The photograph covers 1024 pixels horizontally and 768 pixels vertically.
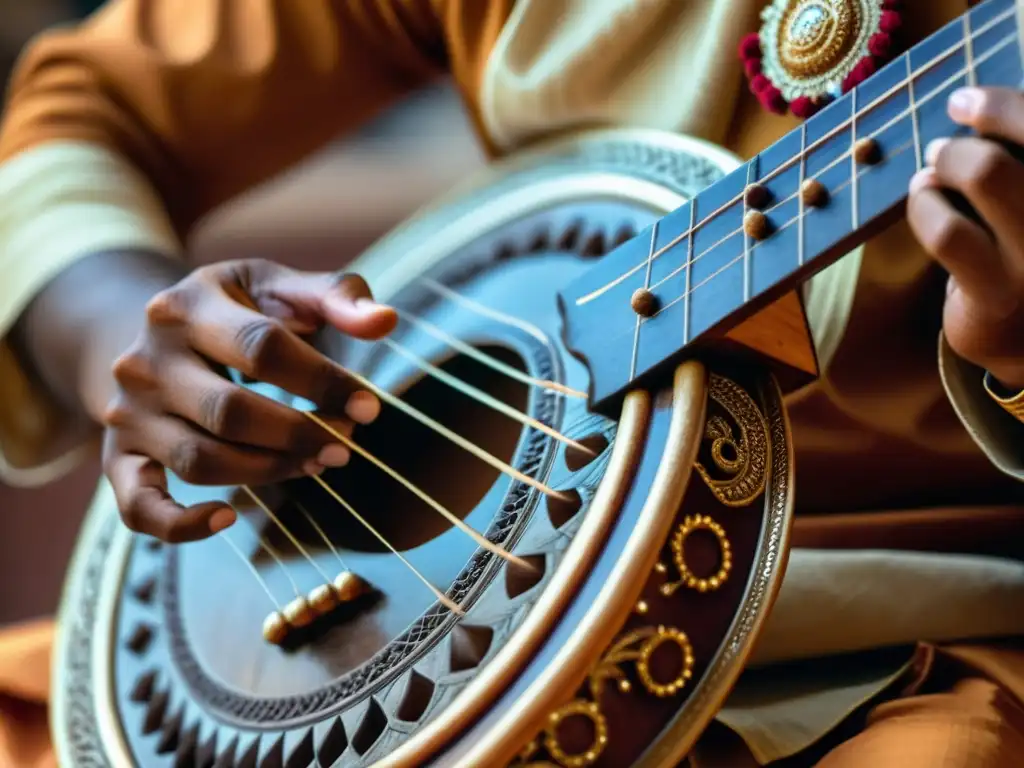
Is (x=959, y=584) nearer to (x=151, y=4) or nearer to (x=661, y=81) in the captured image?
(x=661, y=81)

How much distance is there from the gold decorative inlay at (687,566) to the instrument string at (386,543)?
10cm

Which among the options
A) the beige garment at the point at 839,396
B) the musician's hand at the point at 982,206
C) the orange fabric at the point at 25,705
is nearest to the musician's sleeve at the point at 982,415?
the beige garment at the point at 839,396

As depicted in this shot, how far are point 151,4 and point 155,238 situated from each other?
26 centimetres

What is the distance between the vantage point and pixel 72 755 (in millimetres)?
588

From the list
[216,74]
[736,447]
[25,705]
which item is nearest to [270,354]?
[736,447]

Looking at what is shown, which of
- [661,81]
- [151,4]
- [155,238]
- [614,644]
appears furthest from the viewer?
[151,4]

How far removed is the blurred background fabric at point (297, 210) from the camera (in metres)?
1.53

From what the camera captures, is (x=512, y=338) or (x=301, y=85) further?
(x=301, y=85)

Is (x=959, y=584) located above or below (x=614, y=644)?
below

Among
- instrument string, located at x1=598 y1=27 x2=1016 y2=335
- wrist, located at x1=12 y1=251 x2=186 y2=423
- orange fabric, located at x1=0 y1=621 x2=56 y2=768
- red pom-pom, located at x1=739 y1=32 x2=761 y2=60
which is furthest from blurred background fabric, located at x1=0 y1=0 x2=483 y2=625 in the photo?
instrument string, located at x1=598 y1=27 x2=1016 y2=335

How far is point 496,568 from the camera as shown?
1.43ft

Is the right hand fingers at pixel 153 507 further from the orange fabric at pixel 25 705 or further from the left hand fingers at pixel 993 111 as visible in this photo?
the left hand fingers at pixel 993 111

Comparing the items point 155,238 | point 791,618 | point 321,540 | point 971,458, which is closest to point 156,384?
point 321,540

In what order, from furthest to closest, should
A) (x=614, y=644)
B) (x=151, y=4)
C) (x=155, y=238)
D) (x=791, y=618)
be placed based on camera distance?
(x=151, y=4)
(x=155, y=238)
(x=791, y=618)
(x=614, y=644)
